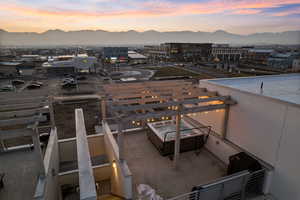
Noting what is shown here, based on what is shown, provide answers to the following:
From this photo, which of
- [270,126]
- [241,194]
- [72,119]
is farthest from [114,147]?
[72,119]

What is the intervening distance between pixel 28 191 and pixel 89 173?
105 inches

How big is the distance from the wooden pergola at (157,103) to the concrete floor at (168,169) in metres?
0.50

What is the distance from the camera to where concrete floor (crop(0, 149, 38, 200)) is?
16.1 feet

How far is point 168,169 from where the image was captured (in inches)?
223

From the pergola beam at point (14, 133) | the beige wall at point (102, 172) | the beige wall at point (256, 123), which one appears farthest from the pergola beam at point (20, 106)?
the beige wall at point (256, 123)

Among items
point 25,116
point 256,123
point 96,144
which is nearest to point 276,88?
point 256,123

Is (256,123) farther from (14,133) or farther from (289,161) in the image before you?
(14,133)

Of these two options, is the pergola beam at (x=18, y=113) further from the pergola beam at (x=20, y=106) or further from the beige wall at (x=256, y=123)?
the beige wall at (x=256, y=123)

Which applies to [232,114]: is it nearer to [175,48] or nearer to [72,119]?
[72,119]

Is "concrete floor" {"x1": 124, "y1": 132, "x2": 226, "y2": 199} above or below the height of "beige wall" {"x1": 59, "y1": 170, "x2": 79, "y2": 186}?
above

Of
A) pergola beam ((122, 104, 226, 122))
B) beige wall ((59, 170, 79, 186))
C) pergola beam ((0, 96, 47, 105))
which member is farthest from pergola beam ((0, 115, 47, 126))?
beige wall ((59, 170, 79, 186))

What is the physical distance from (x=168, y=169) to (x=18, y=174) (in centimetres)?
548

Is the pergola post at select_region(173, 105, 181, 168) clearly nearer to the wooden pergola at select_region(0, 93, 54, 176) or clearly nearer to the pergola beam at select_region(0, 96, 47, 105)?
the wooden pergola at select_region(0, 93, 54, 176)

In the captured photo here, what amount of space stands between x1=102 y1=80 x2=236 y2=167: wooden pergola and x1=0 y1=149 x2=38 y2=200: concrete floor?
3.38m
